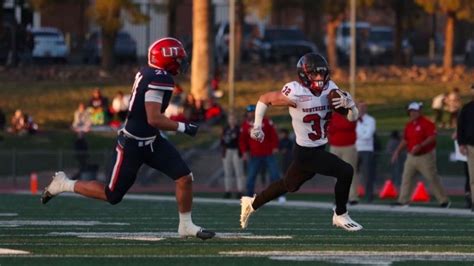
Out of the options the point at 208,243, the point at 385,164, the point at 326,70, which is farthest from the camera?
the point at 385,164

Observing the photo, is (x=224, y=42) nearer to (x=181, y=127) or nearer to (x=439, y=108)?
(x=439, y=108)

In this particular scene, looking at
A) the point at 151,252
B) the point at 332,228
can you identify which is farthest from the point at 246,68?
the point at 151,252

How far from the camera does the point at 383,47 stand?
5331 centimetres

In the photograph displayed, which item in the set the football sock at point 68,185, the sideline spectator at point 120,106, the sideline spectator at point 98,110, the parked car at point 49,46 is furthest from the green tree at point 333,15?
the football sock at point 68,185

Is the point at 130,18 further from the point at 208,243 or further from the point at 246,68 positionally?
the point at 208,243

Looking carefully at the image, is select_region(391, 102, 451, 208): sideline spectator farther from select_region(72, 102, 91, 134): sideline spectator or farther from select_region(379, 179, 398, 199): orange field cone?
select_region(72, 102, 91, 134): sideline spectator

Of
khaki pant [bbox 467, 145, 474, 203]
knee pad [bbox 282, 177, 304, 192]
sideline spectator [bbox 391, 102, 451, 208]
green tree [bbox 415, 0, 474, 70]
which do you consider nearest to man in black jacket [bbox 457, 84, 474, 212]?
khaki pant [bbox 467, 145, 474, 203]

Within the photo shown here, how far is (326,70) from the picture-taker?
12750 mm

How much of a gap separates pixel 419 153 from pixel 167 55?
9157mm

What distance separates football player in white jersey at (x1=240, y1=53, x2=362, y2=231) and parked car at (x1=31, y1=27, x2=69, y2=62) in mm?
32434

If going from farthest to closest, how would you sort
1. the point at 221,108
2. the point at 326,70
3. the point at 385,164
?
the point at 221,108
the point at 385,164
the point at 326,70

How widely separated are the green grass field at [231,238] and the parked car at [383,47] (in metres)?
32.4

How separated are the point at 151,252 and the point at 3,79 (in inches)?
1148

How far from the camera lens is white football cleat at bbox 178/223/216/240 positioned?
11.8m
